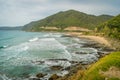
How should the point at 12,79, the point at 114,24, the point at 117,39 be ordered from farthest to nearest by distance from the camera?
the point at 114,24 → the point at 117,39 → the point at 12,79

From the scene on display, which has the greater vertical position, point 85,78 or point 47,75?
point 85,78

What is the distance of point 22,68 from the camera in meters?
37.4

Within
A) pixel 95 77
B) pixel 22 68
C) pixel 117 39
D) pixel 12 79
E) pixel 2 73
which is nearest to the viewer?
pixel 95 77

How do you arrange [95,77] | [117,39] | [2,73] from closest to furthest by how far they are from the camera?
[95,77] → [2,73] → [117,39]

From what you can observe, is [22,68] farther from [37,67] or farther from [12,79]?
[12,79]

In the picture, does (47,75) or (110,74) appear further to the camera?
(47,75)

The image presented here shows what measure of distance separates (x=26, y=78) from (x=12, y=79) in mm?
1982

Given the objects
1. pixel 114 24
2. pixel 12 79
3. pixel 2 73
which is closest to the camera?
pixel 12 79

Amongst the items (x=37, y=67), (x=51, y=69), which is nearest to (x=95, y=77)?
(x=51, y=69)

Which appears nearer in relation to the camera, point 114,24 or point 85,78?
point 85,78

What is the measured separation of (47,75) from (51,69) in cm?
440

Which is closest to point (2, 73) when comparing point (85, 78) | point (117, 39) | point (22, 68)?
point (22, 68)

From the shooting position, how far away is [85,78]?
56.5ft

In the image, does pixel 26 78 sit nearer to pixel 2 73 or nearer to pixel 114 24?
pixel 2 73
